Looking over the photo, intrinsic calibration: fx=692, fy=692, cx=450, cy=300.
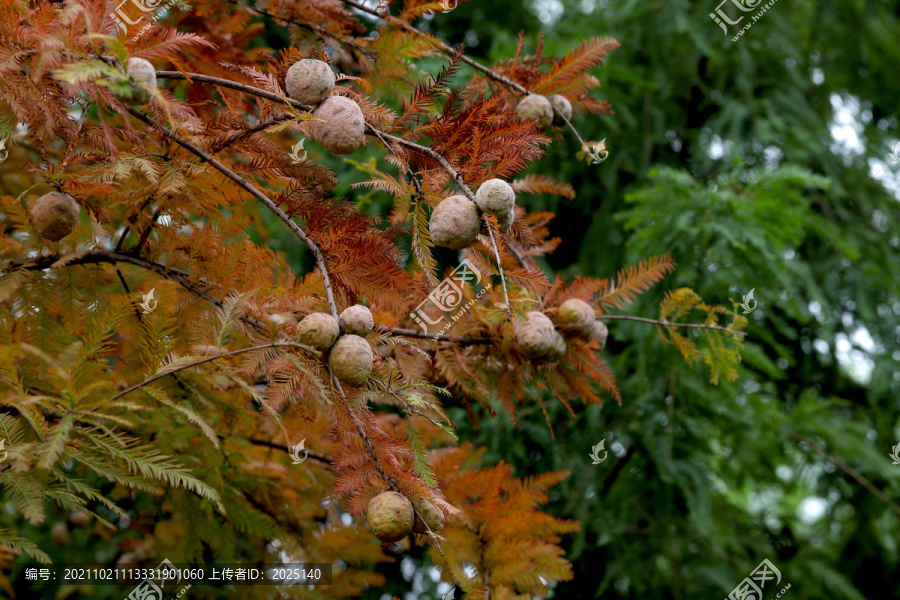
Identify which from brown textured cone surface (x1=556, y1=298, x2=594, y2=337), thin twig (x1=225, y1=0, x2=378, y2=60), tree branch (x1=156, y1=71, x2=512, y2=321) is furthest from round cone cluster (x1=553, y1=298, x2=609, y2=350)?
thin twig (x1=225, y1=0, x2=378, y2=60)

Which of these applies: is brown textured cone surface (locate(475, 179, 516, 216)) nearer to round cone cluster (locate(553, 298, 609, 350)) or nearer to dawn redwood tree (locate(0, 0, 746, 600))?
dawn redwood tree (locate(0, 0, 746, 600))

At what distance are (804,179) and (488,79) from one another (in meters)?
1.01

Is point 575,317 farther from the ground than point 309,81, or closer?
closer

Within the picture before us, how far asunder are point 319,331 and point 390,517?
0.83 feet

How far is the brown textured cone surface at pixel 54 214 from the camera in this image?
107 centimetres

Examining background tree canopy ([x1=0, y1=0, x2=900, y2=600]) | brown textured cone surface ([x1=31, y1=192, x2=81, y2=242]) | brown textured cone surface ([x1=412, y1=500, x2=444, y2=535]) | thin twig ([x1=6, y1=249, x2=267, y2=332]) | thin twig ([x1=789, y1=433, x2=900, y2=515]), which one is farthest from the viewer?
thin twig ([x1=789, y1=433, x2=900, y2=515])

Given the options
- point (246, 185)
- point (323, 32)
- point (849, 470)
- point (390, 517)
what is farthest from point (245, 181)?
point (849, 470)

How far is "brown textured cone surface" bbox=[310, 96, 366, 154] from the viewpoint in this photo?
0.94m

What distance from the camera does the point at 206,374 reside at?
1168mm

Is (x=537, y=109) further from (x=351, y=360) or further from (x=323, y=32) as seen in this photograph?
(x=351, y=360)

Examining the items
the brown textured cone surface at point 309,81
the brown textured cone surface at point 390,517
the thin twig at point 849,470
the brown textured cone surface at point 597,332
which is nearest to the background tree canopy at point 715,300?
the thin twig at point 849,470

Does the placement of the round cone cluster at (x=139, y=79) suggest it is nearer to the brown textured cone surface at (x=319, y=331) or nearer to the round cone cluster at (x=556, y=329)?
the brown textured cone surface at (x=319, y=331)

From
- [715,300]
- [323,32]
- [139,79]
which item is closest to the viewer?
[139,79]

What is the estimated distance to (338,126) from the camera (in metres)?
0.94
